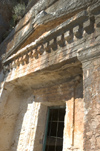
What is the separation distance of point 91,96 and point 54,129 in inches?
86.2

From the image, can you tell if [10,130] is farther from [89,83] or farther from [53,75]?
[89,83]

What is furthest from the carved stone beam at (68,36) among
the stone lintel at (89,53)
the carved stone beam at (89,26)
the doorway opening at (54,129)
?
the doorway opening at (54,129)

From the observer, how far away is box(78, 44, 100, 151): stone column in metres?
1.59

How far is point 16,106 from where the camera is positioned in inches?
172

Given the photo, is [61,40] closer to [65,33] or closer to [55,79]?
[65,33]

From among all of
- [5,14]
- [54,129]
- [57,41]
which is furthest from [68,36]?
[5,14]

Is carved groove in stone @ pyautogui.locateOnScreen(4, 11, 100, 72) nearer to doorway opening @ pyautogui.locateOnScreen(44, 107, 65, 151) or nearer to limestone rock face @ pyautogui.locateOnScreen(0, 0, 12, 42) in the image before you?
doorway opening @ pyautogui.locateOnScreen(44, 107, 65, 151)

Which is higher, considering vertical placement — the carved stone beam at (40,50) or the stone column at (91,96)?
the carved stone beam at (40,50)

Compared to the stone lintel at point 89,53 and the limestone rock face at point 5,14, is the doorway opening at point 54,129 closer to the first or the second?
the stone lintel at point 89,53

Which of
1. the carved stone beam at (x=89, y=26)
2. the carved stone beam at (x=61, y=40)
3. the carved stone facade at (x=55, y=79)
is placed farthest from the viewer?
the carved stone beam at (x=61, y=40)

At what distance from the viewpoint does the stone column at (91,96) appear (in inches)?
62.7

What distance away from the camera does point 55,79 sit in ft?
11.8

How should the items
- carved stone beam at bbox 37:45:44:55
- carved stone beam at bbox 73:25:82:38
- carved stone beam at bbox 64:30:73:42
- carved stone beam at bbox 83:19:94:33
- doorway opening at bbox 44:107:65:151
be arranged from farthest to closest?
doorway opening at bbox 44:107:65:151
carved stone beam at bbox 37:45:44:55
carved stone beam at bbox 64:30:73:42
carved stone beam at bbox 73:25:82:38
carved stone beam at bbox 83:19:94:33

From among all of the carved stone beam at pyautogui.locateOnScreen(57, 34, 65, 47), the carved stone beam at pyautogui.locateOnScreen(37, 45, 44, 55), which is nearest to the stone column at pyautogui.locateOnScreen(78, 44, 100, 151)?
the carved stone beam at pyautogui.locateOnScreen(57, 34, 65, 47)
